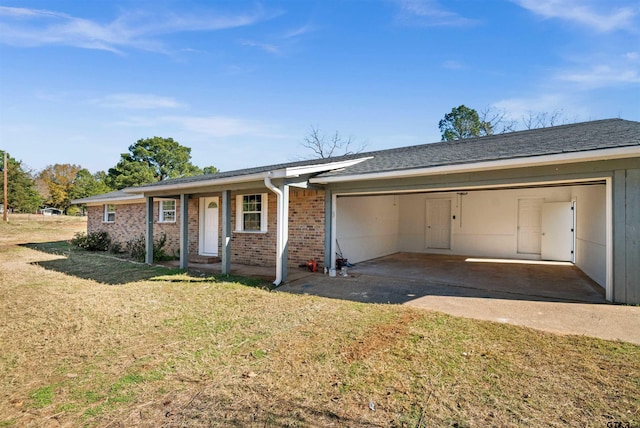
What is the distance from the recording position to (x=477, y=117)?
27906mm

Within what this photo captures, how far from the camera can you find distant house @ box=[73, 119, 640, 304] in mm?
5680

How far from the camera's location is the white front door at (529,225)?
12.0 meters

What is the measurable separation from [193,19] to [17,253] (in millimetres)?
11772

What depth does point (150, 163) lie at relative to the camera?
39.3m

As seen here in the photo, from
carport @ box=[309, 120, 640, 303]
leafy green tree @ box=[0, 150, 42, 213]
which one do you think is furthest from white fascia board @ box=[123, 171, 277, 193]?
leafy green tree @ box=[0, 150, 42, 213]

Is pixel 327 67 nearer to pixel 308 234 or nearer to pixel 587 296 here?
pixel 308 234

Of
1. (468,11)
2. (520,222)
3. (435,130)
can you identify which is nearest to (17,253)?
(468,11)

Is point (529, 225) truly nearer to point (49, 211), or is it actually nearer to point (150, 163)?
point (150, 163)

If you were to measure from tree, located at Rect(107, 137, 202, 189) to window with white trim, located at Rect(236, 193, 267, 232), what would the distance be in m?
30.9

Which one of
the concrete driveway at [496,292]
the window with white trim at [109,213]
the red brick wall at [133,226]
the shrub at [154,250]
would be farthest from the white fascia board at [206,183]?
the window with white trim at [109,213]

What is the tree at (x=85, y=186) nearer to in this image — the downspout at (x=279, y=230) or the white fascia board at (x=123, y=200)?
the white fascia board at (x=123, y=200)

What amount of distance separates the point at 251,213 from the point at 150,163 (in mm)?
34285

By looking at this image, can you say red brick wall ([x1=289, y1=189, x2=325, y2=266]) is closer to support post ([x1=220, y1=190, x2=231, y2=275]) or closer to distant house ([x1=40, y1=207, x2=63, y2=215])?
support post ([x1=220, y1=190, x2=231, y2=275])

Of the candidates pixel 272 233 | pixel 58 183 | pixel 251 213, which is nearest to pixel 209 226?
pixel 251 213
